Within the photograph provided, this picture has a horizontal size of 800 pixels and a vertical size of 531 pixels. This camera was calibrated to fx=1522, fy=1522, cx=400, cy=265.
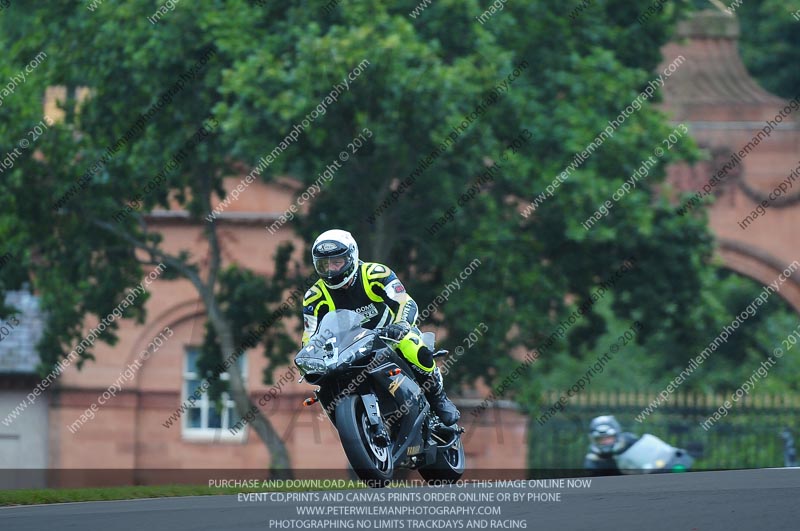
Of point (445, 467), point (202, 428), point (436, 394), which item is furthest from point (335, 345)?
point (202, 428)

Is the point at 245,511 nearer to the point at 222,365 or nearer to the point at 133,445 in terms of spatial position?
the point at 222,365

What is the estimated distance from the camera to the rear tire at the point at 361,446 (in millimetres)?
11039

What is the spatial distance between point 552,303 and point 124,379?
12.4m

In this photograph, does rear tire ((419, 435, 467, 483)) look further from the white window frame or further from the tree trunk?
the white window frame

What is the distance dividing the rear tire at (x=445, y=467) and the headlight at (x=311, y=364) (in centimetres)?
209

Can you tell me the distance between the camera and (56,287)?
2527 cm

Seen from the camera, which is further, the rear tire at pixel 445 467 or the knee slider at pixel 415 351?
the rear tire at pixel 445 467

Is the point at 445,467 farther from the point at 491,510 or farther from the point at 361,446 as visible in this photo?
the point at 491,510

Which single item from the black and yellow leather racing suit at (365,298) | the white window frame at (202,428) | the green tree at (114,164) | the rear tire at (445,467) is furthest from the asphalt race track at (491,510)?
the white window frame at (202,428)

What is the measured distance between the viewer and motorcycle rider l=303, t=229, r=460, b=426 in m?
11.7

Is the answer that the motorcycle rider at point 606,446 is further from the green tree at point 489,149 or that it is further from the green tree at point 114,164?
the green tree at point 114,164

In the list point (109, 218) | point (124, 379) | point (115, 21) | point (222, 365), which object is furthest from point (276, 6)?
point (124, 379)

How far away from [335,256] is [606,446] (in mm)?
8373

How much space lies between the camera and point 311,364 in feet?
36.8
